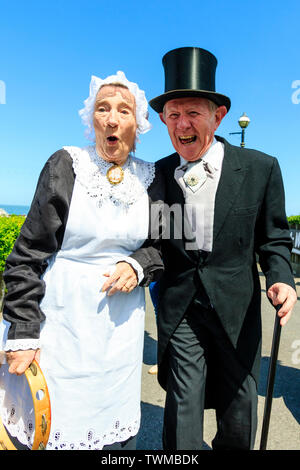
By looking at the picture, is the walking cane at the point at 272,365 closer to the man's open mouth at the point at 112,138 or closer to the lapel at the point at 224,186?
the lapel at the point at 224,186

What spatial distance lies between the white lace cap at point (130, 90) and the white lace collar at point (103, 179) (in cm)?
18

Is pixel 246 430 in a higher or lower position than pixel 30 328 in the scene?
lower

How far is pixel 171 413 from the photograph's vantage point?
82.0 inches

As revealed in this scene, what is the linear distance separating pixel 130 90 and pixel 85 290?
1081 mm

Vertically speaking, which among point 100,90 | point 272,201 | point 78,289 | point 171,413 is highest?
point 100,90

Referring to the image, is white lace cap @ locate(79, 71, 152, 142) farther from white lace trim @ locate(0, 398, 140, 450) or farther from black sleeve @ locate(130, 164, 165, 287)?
white lace trim @ locate(0, 398, 140, 450)

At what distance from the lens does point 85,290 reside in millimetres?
1868

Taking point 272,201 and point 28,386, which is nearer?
Answer: point 28,386

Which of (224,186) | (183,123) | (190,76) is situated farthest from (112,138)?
(224,186)

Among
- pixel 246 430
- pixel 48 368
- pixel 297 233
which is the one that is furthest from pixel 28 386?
pixel 297 233

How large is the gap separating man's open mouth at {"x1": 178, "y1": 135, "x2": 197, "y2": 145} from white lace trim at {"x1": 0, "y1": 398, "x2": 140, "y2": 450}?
152 centimetres

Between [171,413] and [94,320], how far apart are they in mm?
706

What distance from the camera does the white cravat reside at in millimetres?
2152
